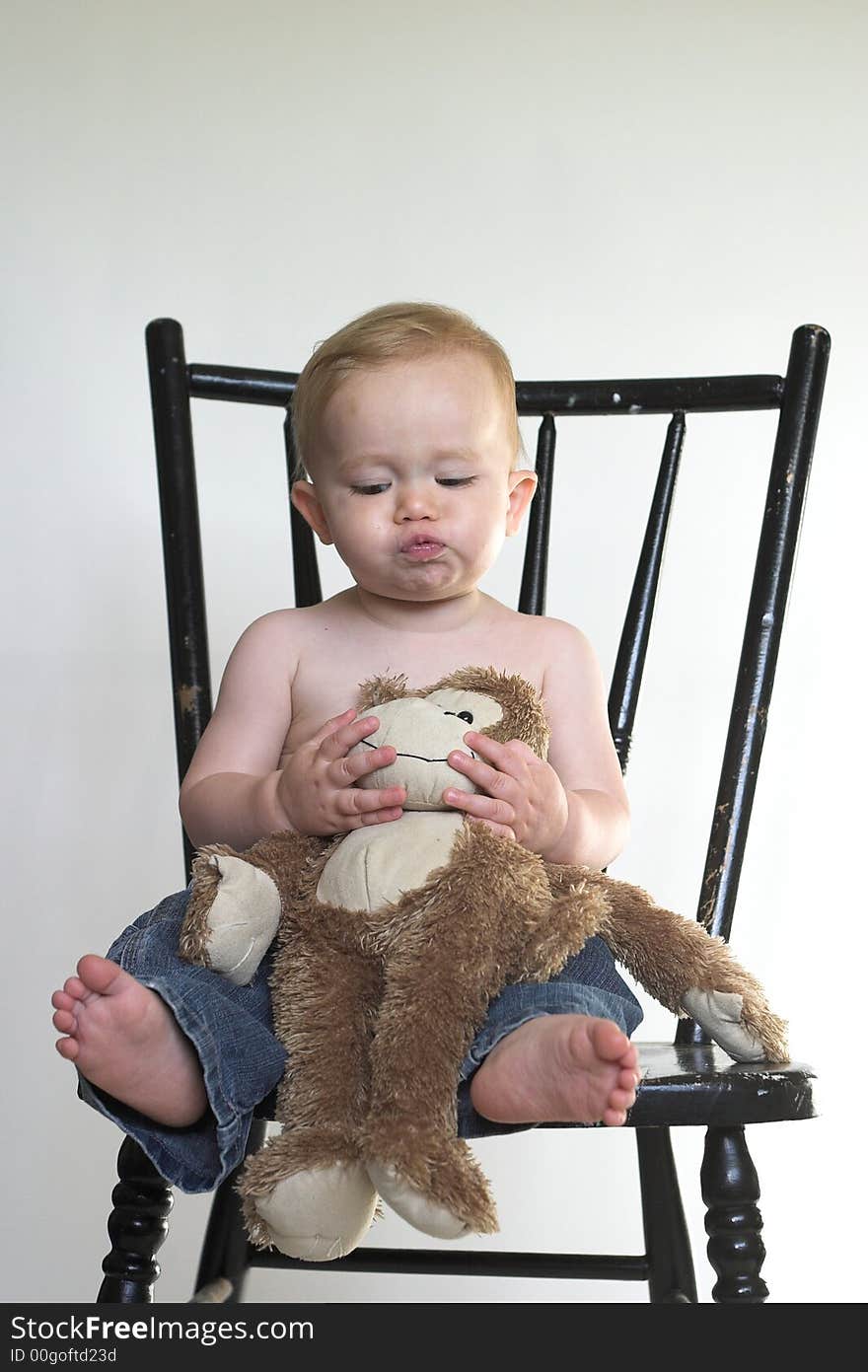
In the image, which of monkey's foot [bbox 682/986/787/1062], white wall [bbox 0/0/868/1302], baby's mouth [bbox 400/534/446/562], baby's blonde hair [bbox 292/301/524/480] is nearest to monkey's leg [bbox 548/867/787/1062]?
monkey's foot [bbox 682/986/787/1062]

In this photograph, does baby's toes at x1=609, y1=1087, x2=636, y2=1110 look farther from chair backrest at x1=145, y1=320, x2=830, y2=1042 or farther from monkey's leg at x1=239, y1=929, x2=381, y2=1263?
chair backrest at x1=145, y1=320, x2=830, y2=1042

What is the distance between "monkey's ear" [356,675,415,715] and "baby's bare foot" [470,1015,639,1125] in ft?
0.77

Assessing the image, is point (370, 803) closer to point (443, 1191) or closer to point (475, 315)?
point (443, 1191)

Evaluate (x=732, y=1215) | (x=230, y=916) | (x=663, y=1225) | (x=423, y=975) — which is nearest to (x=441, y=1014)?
(x=423, y=975)

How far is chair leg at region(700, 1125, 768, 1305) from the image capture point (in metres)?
0.81

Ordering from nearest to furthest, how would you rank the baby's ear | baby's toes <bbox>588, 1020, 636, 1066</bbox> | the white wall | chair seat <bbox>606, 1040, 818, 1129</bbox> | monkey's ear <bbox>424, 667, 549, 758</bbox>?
baby's toes <bbox>588, 1020, 636, 1066</bbox>
chair seat <bbox>606, 1040, 818, 1129</bbox>
monkey's ear <bbox>424, 667, 549, 758</bbox>
the baby's ear
the white wall

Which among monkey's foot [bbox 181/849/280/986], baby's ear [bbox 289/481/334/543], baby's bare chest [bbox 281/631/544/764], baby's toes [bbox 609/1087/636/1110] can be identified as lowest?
baby's toes [bbox 609/1087/636/1110]

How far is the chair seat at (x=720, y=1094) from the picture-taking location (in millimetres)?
729

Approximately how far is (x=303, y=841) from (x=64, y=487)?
3.17 ft

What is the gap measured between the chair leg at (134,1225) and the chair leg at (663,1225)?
38 cm

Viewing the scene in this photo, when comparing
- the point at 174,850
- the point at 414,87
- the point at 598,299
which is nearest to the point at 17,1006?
the point at 174,850

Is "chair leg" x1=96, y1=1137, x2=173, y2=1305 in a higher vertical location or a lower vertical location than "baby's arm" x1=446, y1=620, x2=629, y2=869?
lower

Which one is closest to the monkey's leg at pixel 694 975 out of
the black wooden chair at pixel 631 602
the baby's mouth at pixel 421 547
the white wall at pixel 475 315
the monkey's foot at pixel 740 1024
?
the monkey's foot at pixel 740 1024

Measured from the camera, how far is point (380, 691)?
859 mm
